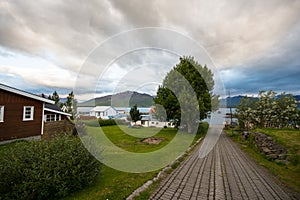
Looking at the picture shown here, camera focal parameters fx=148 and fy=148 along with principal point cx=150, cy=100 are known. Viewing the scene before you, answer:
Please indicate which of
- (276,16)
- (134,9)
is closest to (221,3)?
(276,16)

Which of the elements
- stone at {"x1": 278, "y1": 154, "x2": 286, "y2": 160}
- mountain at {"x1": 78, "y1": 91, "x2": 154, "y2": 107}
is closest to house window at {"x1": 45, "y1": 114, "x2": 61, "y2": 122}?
mountain at {"x1": 78, "y1": 91, "x2": 154, "y2": 107}

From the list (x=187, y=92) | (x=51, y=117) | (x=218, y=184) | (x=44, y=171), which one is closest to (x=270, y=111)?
(x=187, y=92)

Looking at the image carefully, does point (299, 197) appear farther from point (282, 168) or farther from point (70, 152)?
point (70, 152)

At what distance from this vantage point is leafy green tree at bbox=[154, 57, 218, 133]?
53.0ft

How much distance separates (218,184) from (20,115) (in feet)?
45.7

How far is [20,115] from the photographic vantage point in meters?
11.4

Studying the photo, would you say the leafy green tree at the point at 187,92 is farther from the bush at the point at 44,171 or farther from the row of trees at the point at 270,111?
the bush at the point at 44,171

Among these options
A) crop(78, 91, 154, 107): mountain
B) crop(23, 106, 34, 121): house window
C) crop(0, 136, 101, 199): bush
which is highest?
crop(78, 91, 154, 107): mountain

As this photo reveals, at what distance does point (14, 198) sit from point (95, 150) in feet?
6.78

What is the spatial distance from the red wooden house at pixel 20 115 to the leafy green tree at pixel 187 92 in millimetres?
11302

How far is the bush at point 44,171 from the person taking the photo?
3.46 metres

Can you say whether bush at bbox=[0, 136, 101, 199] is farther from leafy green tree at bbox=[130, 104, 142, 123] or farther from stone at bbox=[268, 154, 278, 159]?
leafy green tree at bbox=[130, 104, 142, 123]

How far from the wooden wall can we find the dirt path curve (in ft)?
39.2

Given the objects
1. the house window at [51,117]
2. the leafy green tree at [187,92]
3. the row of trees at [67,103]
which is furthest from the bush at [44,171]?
the row of trees at [67,103]
